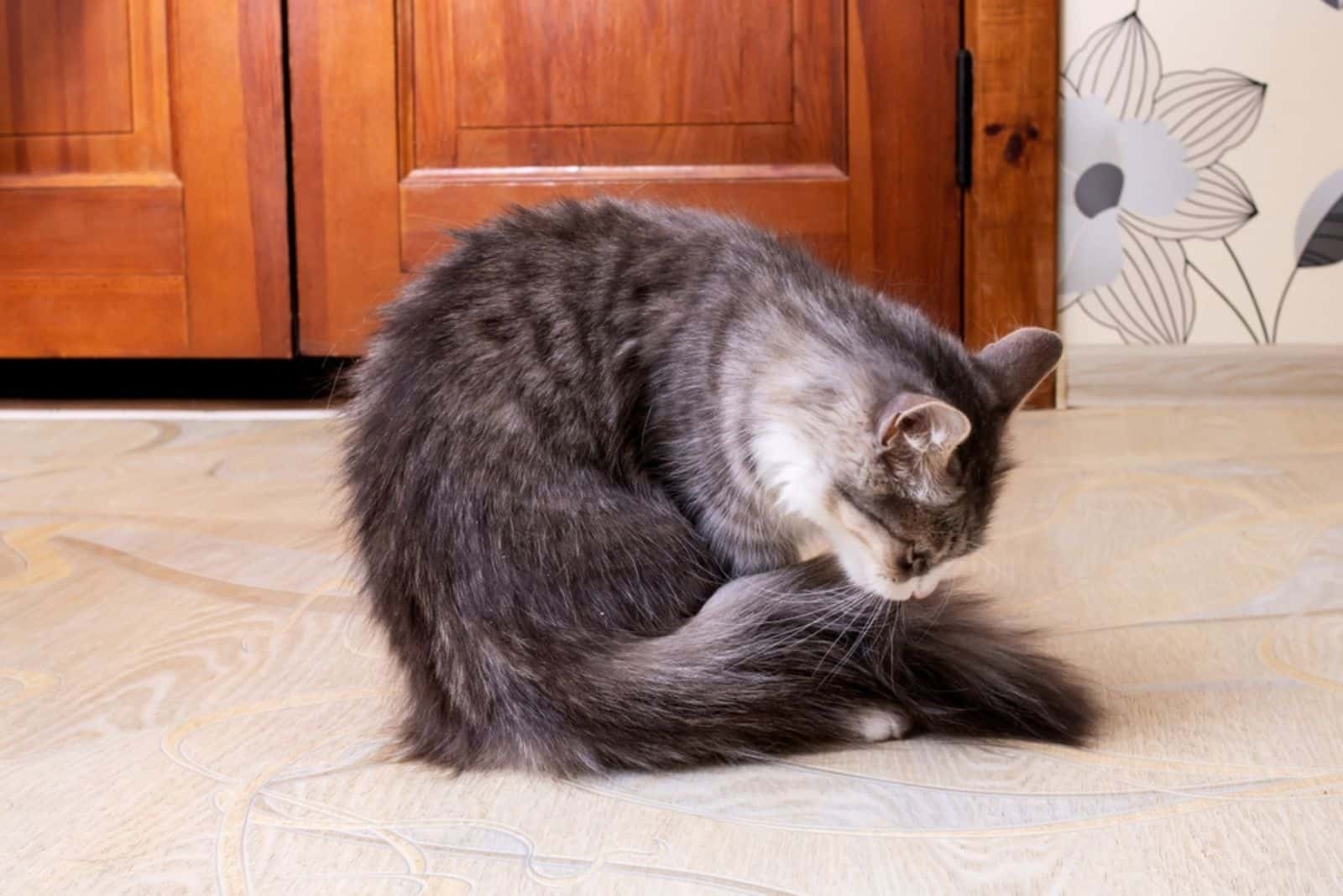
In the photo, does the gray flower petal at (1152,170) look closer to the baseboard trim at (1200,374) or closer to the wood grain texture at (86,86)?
the baseboard trim at (1200,374)

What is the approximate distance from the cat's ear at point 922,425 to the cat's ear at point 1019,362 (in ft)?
0.50

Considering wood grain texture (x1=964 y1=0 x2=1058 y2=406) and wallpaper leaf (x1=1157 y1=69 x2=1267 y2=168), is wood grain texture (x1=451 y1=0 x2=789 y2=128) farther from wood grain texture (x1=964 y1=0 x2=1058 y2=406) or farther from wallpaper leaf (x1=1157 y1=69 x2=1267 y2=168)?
wallpaper leaf (x1=1157 y1=69 x2=1267 y2=168)

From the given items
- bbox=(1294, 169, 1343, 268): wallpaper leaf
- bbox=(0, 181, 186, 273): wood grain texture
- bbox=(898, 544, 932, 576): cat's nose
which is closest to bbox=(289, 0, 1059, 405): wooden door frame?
bbox=(0, 181, 186, 273): wood grain texture

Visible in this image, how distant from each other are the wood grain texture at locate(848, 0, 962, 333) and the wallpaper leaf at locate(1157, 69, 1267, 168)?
1.25 ft

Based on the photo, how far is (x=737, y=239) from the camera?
124 cm

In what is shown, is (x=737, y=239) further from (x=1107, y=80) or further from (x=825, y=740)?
(x=1107, y=80)

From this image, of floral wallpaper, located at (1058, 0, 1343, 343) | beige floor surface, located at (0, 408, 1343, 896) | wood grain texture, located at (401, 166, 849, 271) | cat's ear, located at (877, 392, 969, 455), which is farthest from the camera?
wood grain texture, located at (401, 166, 849, 271)

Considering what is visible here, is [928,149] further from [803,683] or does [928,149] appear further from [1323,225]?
[803,683]

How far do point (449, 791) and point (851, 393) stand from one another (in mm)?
403

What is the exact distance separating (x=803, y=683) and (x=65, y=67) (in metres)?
2.22

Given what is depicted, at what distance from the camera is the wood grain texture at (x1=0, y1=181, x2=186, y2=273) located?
267cm

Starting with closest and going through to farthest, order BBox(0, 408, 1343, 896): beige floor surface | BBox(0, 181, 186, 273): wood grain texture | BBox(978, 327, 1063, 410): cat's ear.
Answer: BBox(0, 408, 1343, 896): beige floor surface < BBox(978, 327, 1063, 410): cat's ear < BBox(0, 181, 186, 273): wood grain texture

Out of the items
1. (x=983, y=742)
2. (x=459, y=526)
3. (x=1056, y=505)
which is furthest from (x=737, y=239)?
(x=1056, y=505)

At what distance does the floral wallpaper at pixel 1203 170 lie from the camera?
2.44 meters
